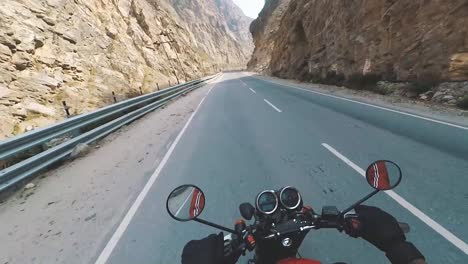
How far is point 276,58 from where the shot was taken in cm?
4444

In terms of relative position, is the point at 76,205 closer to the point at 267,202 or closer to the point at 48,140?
the point at 48,140

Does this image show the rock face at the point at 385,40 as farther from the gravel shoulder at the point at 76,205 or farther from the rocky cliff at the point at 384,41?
the gravel shoulder at the point at 76,205

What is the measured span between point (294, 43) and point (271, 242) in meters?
35.5

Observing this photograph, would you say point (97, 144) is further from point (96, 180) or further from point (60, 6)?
point (60, 6)

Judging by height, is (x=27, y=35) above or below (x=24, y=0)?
below

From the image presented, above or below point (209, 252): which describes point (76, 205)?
below

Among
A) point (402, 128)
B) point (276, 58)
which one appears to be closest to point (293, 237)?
point (402, 128)

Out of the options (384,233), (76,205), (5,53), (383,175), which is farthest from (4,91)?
(384,233)

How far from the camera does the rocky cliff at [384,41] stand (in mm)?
11180

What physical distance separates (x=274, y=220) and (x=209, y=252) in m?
0.47

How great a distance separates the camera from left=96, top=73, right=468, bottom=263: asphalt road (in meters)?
3.10

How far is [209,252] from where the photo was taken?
1671 millimetres

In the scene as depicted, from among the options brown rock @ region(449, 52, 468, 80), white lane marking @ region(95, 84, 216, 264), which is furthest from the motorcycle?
brown rock @ region(449, 52, 468, 80)

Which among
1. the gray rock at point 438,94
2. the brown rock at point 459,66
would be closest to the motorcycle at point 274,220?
the gray rock at point 438,94
